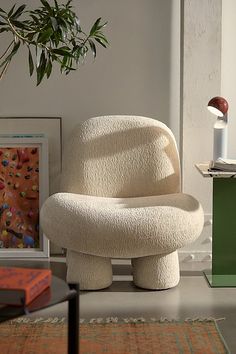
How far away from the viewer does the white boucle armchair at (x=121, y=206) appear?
406 cm

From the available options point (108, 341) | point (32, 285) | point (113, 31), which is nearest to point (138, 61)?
point (113, 31)

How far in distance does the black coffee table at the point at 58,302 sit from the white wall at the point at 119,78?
2.52 metres

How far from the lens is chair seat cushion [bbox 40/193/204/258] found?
405 cm

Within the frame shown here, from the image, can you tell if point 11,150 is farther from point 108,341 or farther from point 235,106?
point 108,341

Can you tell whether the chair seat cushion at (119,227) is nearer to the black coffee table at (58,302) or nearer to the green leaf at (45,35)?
the green leaf at (45,35)

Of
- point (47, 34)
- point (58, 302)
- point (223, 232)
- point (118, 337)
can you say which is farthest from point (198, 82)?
point (58, 302)

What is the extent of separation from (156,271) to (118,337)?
0.85m

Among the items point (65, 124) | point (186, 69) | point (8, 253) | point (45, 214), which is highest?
point (186, 69)

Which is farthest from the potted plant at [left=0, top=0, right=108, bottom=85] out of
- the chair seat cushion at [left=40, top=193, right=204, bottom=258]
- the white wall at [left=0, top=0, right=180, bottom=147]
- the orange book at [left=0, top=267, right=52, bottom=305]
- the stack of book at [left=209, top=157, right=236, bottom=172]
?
the orange book at [left=0, top=267, right=52, bottom=305]

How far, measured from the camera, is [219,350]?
3.30 metres

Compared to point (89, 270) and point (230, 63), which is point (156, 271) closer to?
point (89, 270)

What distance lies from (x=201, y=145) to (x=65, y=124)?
0.90m

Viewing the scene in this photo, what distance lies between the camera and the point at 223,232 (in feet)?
14.8

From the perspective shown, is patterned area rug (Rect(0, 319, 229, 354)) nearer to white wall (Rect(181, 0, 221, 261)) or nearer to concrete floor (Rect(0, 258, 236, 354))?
concrete floor (Rect(0, 258, 236, 354))
